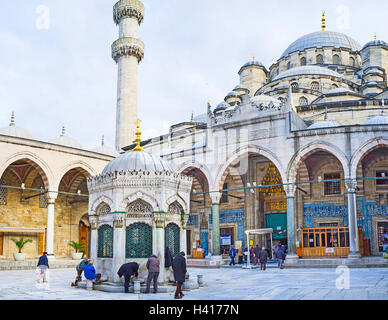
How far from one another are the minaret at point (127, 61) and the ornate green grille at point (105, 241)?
19.2 meters

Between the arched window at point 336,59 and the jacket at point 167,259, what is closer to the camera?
the jacket at point 167,259

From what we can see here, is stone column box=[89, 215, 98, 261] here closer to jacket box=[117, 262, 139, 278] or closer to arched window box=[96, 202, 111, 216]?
arched window box=[96, 202, 111, 216]

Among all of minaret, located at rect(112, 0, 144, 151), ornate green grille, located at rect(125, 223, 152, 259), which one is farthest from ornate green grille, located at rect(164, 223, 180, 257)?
minaret, located at rect(112, 0, 144, 151)

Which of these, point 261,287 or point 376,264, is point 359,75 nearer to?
point 376,264

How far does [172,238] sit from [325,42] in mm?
28547

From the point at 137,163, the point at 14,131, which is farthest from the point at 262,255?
the point at 14,131

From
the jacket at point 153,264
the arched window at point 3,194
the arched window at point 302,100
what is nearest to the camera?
the jacket at point 153,264

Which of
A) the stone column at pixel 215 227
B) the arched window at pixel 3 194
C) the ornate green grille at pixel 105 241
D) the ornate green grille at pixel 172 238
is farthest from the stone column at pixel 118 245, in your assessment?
the arched window at pixel 3 194

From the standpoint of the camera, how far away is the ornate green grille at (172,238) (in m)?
9.73

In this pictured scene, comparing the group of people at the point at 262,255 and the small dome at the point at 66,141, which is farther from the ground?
the small dome at the point at 66,141

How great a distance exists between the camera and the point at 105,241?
971 cm

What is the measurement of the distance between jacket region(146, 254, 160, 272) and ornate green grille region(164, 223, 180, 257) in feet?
3.27

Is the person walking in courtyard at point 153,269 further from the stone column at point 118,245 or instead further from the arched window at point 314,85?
the arched window at point 314,85
